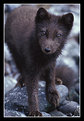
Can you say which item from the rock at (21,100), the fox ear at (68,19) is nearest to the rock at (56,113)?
the rock at (21,100)

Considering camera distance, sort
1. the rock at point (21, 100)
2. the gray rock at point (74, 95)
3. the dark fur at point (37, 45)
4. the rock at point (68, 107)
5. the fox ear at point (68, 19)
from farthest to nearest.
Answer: the gray rock at point (74, 95) → the rock at point (68, 107) → the rock at point (21, 100) → the fox ear at point (68, 19) → the dark fur at point (37, 45)

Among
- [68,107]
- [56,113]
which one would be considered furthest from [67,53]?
[56,113]

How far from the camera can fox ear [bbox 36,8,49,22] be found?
5.92 metres

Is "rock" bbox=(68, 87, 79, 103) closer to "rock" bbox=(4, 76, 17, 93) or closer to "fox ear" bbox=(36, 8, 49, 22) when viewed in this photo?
"rock" bbox=(4, 76, 17, 93)

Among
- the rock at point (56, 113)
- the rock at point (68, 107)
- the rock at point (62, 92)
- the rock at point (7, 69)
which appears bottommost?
the rock at point (56, 113)

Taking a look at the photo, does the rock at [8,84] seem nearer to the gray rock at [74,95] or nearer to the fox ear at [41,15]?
the gray rock at [74,95]

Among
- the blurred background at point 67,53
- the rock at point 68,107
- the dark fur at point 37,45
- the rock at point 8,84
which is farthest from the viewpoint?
the blurred background at point 67,53

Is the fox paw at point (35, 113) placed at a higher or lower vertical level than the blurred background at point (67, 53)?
lower

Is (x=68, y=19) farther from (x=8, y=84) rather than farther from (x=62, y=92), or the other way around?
(x=8, y=84)

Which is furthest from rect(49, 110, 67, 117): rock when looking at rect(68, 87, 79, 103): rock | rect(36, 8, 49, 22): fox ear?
rect(36, 8, 49, 22): fox ear

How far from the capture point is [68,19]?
603 cm

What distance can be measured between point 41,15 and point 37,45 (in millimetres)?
609

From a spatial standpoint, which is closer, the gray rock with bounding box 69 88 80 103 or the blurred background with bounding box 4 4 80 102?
the gray rock with bounding box 69 88 80 103

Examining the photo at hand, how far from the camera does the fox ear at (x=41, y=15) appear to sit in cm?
592
